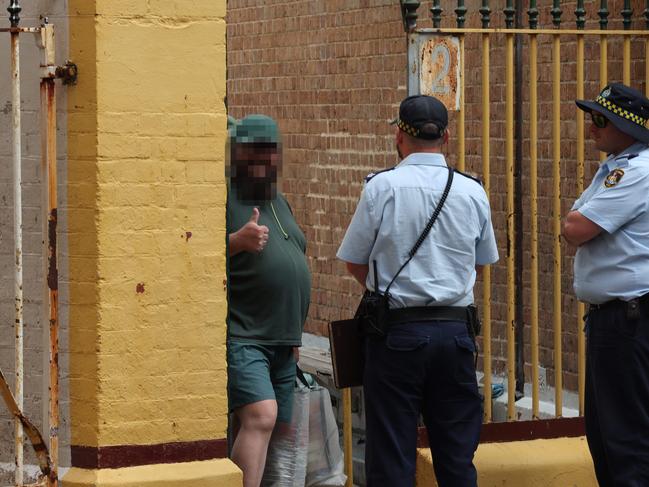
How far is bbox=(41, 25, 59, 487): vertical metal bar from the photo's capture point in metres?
5.14

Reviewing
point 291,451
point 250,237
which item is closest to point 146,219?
point 250,237

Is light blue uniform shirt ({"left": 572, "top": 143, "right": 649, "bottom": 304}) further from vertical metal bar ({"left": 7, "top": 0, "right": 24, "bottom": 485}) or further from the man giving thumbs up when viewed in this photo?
vertical metal bar ({"left": 7, "top": 0, "right": 24, "bottom": 485})

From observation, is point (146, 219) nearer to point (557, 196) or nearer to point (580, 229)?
point (580, 229)

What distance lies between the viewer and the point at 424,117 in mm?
5379

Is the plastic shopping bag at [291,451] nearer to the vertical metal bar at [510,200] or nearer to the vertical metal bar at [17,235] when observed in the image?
the vertical metal bar at [510,200]

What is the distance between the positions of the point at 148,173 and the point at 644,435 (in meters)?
2.34

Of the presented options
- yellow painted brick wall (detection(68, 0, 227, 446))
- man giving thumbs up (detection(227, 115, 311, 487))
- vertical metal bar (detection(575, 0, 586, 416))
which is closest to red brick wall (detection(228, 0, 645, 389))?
vertical metal bar (detection(575, 0, 586, 416))

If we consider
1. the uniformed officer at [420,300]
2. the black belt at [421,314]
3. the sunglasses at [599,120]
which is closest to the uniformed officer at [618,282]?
the sunglasses at [599,120]

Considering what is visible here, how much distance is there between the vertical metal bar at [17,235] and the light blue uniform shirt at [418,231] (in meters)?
1.30

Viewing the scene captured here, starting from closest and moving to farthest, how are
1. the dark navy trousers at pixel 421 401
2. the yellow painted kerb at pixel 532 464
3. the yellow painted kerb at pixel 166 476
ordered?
the yellow painted kerb at pixel 166 476 < the dark navy trousers at pixel 421 401 < the yellow painted kerb at pixel 532 464

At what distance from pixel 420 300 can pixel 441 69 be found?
1130 mm

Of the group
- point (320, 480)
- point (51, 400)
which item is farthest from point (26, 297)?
point (320, 480)

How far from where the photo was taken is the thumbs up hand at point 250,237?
553cm

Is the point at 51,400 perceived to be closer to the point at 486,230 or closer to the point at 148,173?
the point at 148,173
